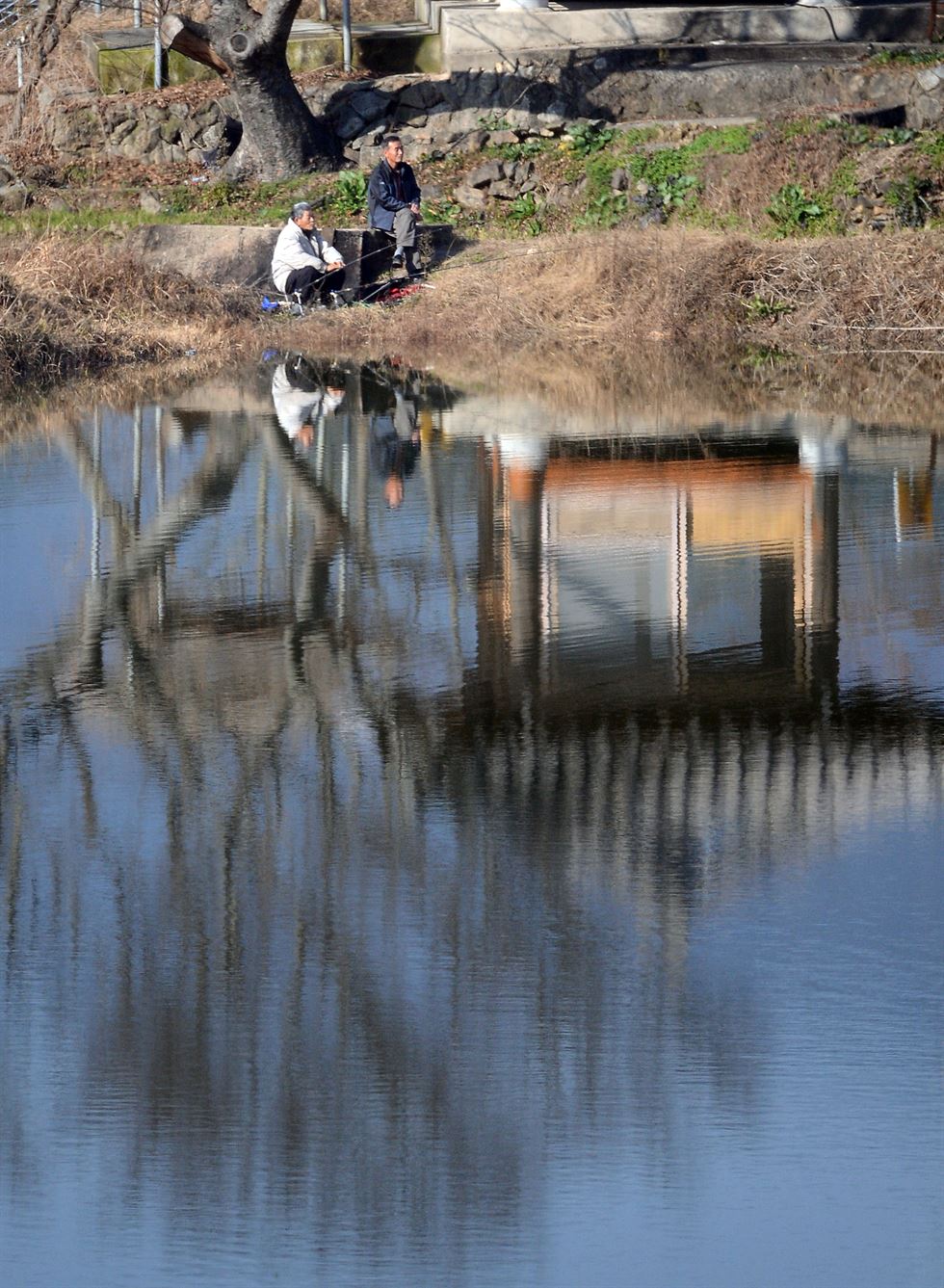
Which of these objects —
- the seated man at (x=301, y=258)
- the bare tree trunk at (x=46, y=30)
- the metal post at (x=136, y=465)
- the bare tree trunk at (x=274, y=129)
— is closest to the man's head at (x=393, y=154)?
the seated man at (x=301, y=258)

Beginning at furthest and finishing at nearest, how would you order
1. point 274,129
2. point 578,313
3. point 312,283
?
1. point 274,129
2. point 312,283
3. point 578,313

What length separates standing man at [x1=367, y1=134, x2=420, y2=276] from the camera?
22156 millimetres

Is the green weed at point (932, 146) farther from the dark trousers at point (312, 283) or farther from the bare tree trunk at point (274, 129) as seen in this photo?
the bare tree trunk at point (274, 129)

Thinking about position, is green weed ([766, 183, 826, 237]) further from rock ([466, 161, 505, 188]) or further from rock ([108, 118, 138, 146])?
rock ([108, 118, 138, 146])

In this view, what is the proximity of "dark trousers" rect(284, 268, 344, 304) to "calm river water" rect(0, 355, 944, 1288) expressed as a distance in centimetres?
1065

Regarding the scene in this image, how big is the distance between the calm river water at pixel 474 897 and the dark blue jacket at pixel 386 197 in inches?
478

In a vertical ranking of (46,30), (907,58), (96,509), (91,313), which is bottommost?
(96,509)

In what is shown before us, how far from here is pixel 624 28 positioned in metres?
28.1

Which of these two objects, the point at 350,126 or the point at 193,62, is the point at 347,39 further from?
the point at 193,62

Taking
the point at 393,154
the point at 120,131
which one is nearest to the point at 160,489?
the point at 393,154

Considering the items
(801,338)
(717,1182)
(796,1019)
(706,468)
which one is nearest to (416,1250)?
(717,1182)

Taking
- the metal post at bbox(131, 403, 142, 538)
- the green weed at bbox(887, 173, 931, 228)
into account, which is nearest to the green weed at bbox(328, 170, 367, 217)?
the green weed at bbox(887, 173, 931, 228)

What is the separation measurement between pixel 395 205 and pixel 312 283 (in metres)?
1.60

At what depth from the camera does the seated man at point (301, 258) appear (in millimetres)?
21031
